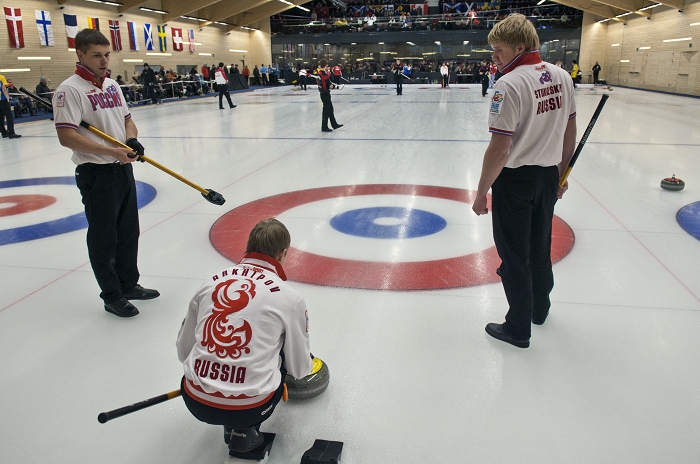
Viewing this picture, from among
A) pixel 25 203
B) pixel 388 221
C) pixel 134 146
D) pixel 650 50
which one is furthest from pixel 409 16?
pixel 134 146

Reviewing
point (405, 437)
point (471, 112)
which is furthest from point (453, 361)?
point (471, 112)

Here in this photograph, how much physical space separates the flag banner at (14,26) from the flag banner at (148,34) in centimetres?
772

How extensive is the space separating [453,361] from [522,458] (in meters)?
0.75

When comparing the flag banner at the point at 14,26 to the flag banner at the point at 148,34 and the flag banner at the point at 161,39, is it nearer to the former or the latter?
the flag banner at the point at 148,34

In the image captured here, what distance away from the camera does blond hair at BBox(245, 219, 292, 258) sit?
191 centimetres

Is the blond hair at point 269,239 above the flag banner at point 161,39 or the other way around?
the other way around

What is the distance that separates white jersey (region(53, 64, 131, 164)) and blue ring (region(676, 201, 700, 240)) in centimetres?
494

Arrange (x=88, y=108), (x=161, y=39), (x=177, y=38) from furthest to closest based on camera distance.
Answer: (x=177, y=38)
(x=161, y=39)
(x=88, y=108)

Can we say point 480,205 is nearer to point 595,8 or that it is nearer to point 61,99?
point 61,99

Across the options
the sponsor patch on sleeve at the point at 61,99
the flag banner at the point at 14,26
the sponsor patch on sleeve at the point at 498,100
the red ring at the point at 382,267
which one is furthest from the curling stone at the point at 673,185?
the flag banner at the point at 14,26

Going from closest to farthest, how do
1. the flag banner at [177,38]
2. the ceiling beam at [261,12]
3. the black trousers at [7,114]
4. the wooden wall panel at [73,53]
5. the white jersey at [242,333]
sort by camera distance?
the white jersey at [242,333] < the black trousers at [7,114] < the wooden wall panel at [73,53] < the flag banner at [177,38] < the ceiling beam at [261,12]

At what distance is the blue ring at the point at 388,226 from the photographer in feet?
16.2

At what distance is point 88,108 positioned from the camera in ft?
10.3

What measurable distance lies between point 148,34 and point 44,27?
6.88m
